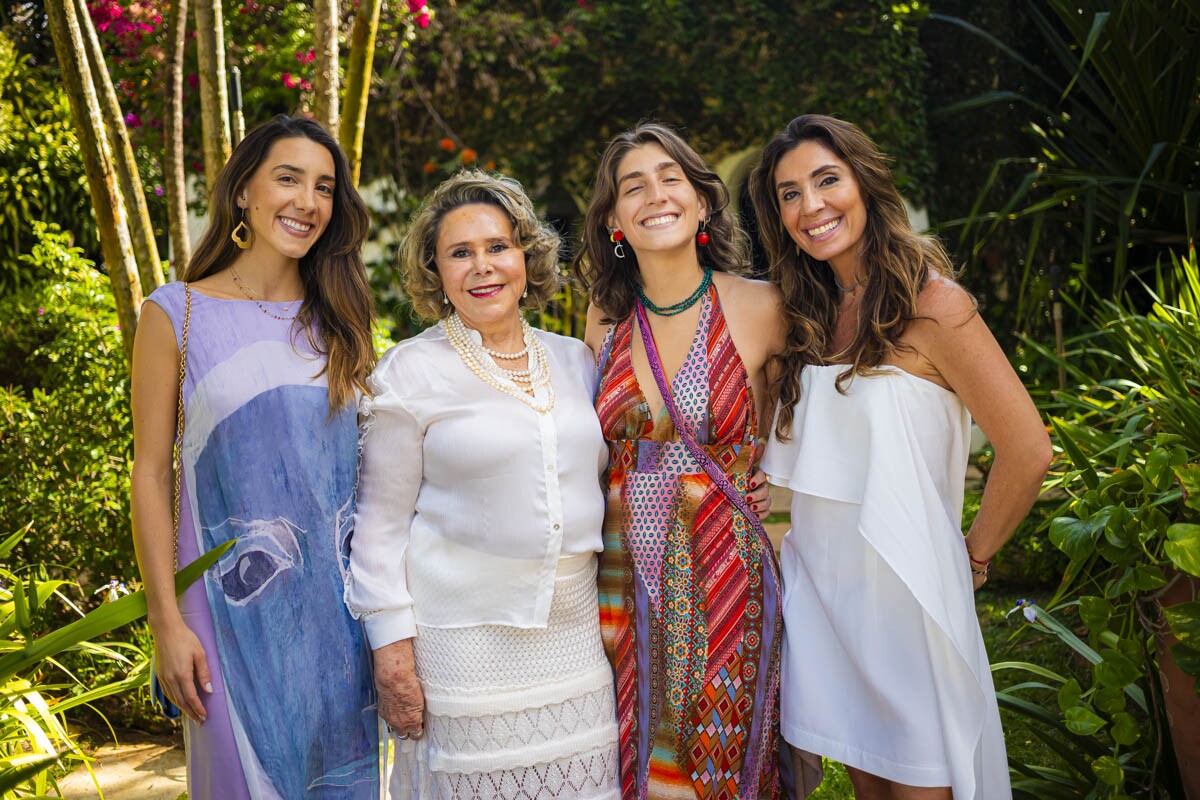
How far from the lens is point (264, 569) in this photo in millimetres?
2268

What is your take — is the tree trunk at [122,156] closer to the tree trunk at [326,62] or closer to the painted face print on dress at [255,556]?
the tree trunk at [326,62]

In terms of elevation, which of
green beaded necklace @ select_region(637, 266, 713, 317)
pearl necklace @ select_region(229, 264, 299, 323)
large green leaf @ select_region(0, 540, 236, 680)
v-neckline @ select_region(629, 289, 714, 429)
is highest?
pearl necklace @ select_region(229, 264, 299, 323)

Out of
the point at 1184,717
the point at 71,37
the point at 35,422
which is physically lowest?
the point at 1184,717

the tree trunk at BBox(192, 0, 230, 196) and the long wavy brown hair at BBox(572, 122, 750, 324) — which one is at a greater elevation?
the tree trunk at BBox(192, 0, 230, 196)

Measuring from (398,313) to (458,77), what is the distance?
1.95 meters

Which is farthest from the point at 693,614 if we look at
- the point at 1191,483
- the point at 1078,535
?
the point at 1191,483

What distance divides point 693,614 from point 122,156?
2.89m

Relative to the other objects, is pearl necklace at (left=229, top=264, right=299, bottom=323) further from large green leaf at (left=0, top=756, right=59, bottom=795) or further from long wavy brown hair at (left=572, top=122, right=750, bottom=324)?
large green leaf at (left=0, top=756, right=59, bottom=795)

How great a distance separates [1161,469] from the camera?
221 centimetres

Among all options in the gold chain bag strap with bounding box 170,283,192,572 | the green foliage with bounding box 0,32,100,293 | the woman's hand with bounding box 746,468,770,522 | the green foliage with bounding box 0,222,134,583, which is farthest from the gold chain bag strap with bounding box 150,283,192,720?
the green foliage with bounding box 0,32,100,293

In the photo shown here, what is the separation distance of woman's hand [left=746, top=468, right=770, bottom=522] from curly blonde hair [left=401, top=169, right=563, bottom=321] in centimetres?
72

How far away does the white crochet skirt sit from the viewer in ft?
7.51

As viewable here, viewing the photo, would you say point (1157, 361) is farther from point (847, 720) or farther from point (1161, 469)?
point (847, 720)

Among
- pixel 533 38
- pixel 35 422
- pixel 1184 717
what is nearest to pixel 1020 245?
pixel 533 38
